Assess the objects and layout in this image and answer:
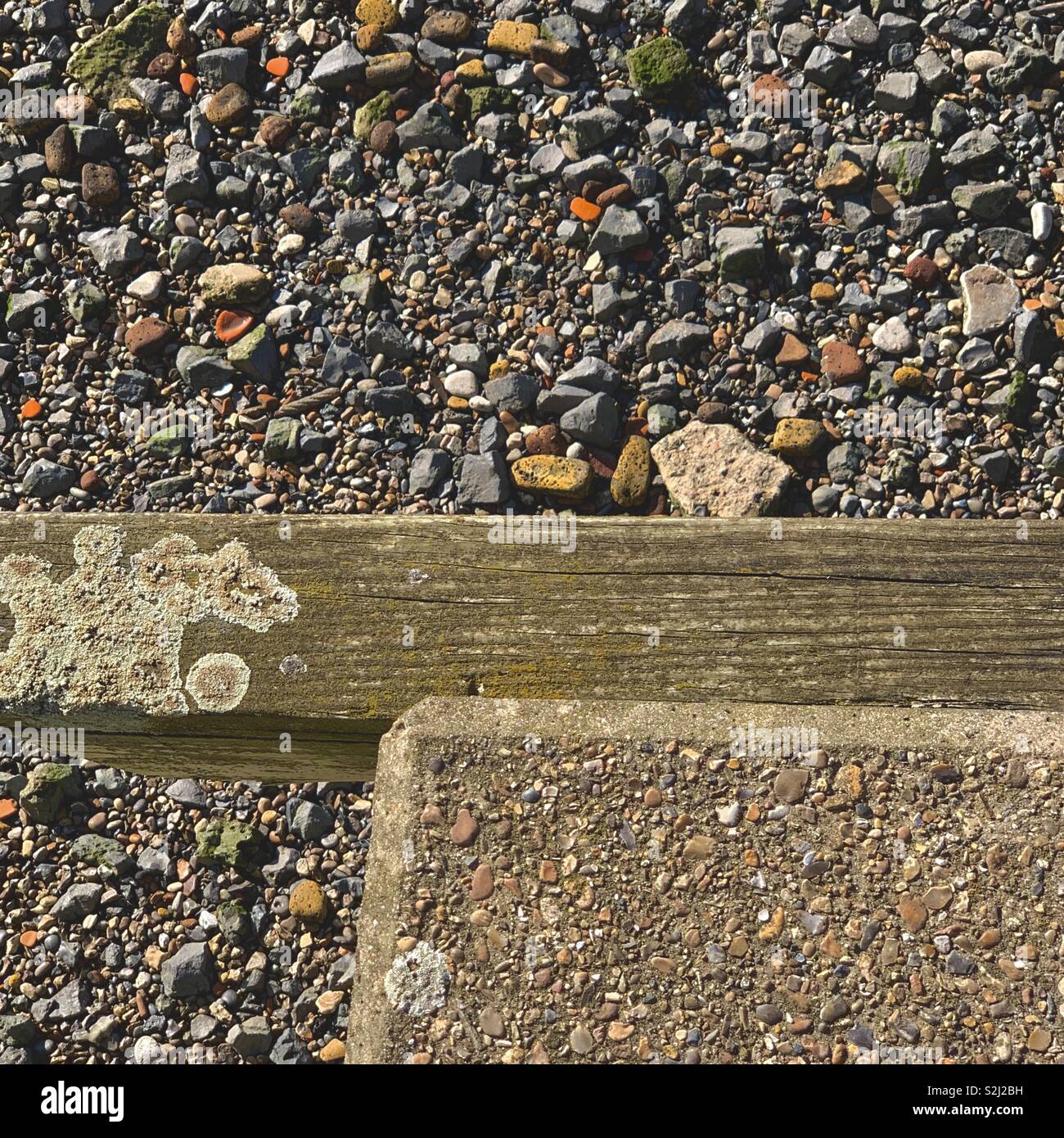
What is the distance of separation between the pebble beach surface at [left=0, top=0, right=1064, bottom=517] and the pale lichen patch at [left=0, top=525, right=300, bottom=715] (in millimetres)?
1442

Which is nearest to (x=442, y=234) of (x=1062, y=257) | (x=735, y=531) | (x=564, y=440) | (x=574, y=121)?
(x=574, y=121)

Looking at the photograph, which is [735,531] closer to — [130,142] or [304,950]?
[304,950]

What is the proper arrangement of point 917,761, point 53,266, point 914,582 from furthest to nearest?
point 53,266 < point 914,582 < point 917,761

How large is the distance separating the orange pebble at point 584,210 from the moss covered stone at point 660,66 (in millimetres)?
401

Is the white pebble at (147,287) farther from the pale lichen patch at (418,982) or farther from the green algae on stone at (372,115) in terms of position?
the pale lichen patch at (418,982)

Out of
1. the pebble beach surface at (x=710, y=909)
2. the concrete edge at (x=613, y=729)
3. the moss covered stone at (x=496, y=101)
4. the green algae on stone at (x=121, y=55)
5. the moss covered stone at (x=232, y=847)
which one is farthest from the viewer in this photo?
the green algae on stone at (x=121, y=55)

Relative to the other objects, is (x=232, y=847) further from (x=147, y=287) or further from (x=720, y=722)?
(x=720, y=722)

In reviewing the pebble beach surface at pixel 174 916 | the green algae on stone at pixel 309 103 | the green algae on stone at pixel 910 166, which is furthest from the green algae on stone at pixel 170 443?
the green algae on stone at pixel 910 166

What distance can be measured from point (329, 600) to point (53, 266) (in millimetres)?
2442

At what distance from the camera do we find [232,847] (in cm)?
285

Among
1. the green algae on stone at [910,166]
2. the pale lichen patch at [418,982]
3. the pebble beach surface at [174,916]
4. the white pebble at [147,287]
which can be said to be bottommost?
the pebble beach surface at [174,916]

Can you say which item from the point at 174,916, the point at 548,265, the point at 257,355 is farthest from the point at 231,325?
the point at 174,916

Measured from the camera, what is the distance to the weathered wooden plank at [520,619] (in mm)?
1434

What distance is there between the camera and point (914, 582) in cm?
146
